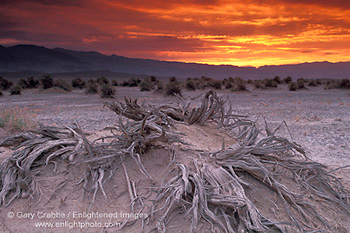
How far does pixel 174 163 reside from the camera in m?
2.76

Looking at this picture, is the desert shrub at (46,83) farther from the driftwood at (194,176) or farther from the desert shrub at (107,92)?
the driftwood at (194,176)

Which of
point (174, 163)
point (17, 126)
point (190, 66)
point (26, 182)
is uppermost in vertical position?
point (174, 163)

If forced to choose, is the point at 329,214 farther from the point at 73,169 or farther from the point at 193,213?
the point at 73,169

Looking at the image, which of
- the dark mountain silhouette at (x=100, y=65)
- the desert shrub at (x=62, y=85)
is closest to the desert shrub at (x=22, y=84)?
the desert shrub at (x=62, y=85)

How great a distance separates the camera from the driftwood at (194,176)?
2299 millimetres

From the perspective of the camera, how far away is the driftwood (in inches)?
90.5

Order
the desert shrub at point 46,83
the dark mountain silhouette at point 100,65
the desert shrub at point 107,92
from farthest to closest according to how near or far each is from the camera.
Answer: the dark mountain silhouette at point 100,65 < the desert shrub at point 46,83 < the desert shrub at point 107,92

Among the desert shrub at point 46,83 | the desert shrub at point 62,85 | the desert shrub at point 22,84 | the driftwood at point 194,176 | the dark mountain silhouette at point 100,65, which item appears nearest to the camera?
the driftwood at point 194,176

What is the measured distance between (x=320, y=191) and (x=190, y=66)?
456 feet

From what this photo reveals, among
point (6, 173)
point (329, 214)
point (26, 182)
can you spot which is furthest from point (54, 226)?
point (329, 214)

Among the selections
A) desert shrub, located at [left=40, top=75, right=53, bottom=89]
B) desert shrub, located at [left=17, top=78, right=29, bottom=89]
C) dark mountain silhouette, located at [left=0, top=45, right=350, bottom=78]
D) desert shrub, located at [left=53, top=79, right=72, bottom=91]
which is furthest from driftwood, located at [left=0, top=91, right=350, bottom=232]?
dark mountain silhouette, located at [left=0, top=45, right=350, bottom=78]

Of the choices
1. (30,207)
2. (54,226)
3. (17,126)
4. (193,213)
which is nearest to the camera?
(193,213)

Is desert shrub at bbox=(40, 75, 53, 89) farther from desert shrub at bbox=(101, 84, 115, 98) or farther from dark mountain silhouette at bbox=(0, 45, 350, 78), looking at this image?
dark mountain silhouette at bbox=(0, 45, 350, 78)

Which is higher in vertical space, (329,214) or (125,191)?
(125,191)
